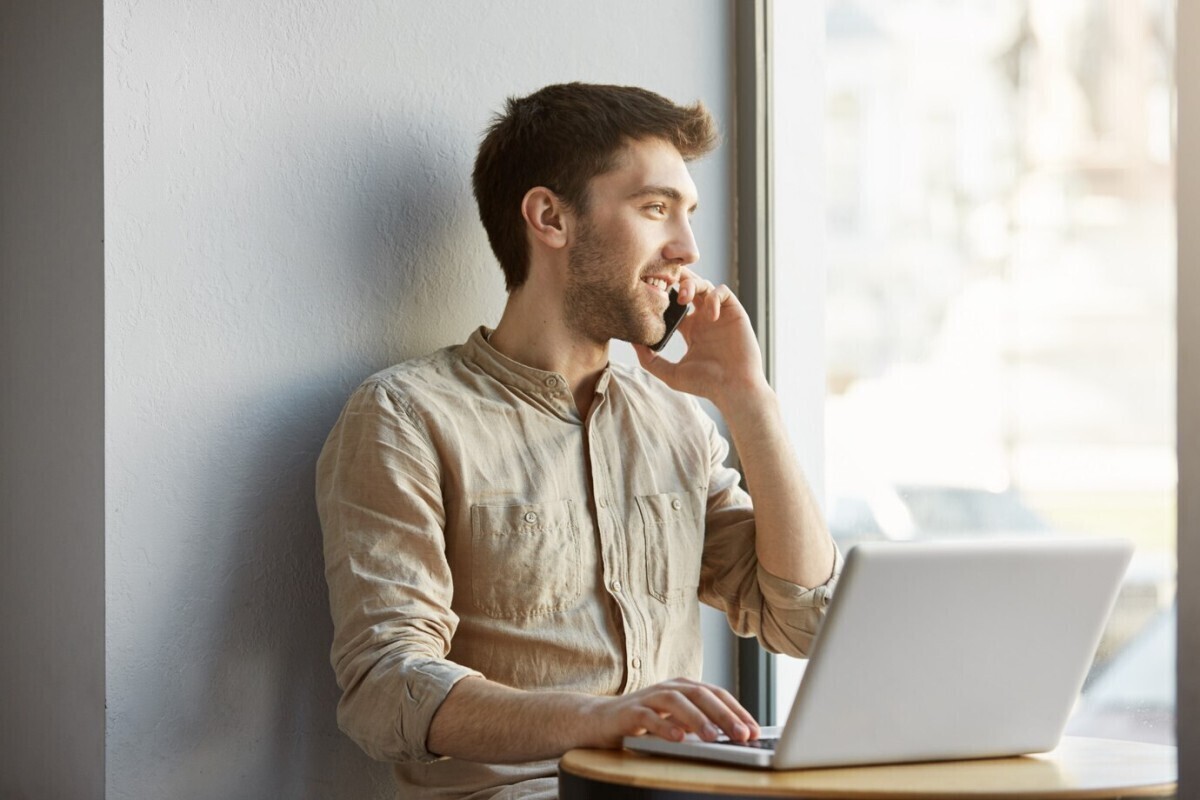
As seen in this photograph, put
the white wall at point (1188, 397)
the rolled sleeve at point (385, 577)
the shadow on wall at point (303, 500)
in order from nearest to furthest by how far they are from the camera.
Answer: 1. the white wall at point (1188, 397)
2. the rolled sleeve at point (385, 577)
3. the shadow on wall at point (303, 500)

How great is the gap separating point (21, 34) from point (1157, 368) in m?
1.71

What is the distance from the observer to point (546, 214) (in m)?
2.16

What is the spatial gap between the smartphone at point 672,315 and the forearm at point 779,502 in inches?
6.2

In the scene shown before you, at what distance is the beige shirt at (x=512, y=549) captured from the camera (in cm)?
182

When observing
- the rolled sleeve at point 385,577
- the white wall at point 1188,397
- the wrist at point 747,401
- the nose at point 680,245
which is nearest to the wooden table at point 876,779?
the white wall at point 1188,397

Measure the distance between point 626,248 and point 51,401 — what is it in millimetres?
830

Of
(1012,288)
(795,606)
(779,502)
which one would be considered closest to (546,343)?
(779,502)

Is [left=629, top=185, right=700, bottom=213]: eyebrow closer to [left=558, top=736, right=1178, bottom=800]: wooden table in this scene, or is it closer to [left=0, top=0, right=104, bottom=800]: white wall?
[left=0, top=0, right=104, bottom=800]: white wall

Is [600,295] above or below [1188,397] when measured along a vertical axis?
above

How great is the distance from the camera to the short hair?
2146 mm

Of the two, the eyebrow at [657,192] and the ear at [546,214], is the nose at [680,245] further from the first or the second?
the ear at [546,214]

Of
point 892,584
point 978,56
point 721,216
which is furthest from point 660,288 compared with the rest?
point 892,584

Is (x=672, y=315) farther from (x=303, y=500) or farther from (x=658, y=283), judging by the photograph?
(x=303, y=500)

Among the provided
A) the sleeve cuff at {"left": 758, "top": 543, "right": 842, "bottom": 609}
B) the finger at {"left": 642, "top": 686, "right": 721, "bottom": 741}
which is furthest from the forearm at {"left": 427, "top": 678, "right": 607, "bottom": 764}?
the sleeve cuff at {"left": 758, "top": 543, "right": 842, "bottom": 609}
